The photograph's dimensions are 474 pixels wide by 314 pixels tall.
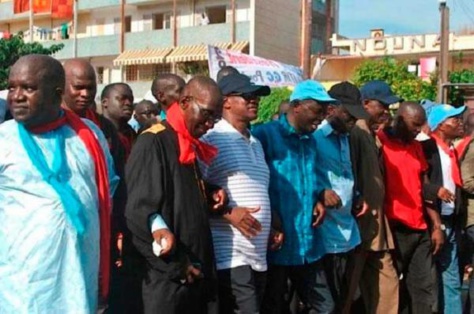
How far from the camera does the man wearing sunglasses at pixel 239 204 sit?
436 cm

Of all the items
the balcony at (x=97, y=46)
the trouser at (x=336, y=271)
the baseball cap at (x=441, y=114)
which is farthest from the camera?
the balcony at (x=97, y=46)

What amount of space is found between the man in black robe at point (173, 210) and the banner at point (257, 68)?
32.7 feet

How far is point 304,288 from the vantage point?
199 inches

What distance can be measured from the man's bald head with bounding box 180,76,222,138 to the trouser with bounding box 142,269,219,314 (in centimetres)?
80

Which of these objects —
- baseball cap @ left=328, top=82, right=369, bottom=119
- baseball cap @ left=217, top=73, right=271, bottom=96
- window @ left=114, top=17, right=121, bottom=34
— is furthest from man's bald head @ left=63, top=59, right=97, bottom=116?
window @ left=114, top=17, right=121, bottom=34

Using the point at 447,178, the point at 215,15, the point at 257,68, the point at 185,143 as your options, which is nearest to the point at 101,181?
the point at 185,143

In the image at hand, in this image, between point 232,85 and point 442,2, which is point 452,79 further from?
point 232,85

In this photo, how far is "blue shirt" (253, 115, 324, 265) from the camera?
4.94 meters

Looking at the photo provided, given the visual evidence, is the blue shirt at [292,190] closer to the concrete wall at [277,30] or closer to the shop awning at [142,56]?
the concrete wall at [277,30]

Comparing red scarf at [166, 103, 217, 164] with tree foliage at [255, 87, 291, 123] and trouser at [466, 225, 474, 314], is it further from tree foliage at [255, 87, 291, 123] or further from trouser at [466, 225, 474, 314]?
tree foliage at [255, 87, 291, 123]

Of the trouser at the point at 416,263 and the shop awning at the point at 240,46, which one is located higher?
the shop awning at the point at 240,46

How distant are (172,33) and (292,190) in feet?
96.9

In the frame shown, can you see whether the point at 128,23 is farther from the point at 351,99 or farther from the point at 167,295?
the point at 167,295

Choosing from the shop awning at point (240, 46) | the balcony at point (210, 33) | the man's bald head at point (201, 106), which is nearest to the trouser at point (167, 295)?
the man's bald head at point (201, 106)
